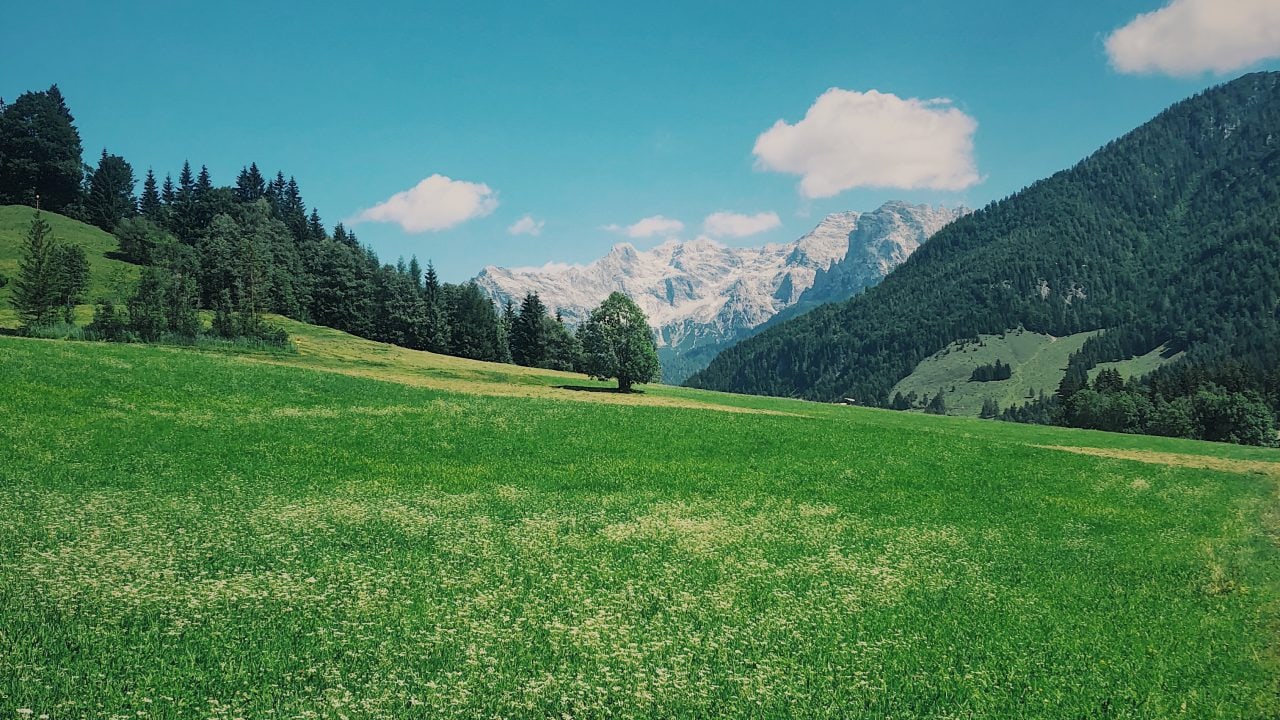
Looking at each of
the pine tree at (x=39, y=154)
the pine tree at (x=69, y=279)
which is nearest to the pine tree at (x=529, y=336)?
the pine tree at (x=69, y=279)

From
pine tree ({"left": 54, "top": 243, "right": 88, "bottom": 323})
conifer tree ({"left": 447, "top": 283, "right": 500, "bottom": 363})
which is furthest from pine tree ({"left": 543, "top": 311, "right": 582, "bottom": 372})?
pine tree ({"left": 54, "top": 243, "right": 88, "bottom": 323})

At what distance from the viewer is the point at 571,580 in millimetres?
16234

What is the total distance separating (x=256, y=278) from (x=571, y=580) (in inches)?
4404

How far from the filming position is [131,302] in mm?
67688

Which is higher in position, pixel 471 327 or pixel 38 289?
pixel 471 327

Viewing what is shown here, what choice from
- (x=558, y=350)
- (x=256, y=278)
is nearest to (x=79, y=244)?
(x=256, y=278)

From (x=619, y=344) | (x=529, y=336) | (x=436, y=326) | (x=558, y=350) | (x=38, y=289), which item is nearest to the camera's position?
(x=38, y=289)

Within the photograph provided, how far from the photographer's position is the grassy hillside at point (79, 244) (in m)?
83.9

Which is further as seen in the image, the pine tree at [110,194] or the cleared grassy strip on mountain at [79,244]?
the pine tree at [110,194]

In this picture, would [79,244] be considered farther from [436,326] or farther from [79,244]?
[436,326]

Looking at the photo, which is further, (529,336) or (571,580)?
(529,336)

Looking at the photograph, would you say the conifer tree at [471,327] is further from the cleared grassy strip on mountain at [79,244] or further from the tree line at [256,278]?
the cleared grassy strip on mountain at [79,244]

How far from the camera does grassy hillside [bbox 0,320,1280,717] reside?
35.9 ft

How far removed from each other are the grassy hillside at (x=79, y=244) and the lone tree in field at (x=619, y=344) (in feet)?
182
